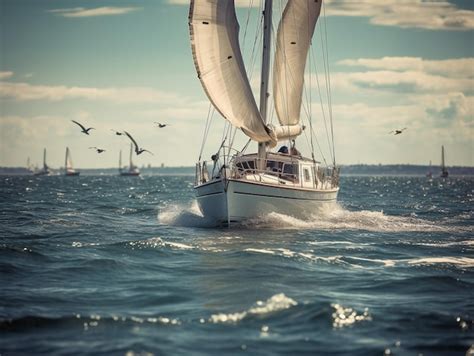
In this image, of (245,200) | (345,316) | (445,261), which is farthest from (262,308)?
(245,200)

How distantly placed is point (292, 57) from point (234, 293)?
72.2 feet

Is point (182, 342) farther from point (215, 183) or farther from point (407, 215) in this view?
point (407, 215)

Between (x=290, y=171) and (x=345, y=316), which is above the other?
(x=290, y=171)

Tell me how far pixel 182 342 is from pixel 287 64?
25160 millimetres

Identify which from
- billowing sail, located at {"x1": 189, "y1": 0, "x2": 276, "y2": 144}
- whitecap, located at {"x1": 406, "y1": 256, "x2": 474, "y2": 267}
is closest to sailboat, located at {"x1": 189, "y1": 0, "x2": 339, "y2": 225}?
billowing sail, located at {"x1": 189, "y1": 0, "x2": 276, "y2": 144}

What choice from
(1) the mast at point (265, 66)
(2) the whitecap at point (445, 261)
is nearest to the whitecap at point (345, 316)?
(2) the whitecap at point (445, 261)

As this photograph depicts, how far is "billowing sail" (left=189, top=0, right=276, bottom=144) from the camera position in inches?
1119

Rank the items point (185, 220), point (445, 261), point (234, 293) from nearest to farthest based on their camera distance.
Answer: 1. point (234, 293)
2. point (445, 261)
3. point (185, 220)

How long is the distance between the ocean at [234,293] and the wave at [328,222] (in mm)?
1318

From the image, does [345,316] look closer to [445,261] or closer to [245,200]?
[445,261]

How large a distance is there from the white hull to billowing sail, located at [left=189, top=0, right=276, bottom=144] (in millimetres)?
3080

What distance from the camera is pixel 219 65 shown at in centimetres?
2853

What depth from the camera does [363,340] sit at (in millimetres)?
11352

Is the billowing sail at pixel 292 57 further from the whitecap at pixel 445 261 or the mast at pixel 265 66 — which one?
the whitecap at pixel 445 261
